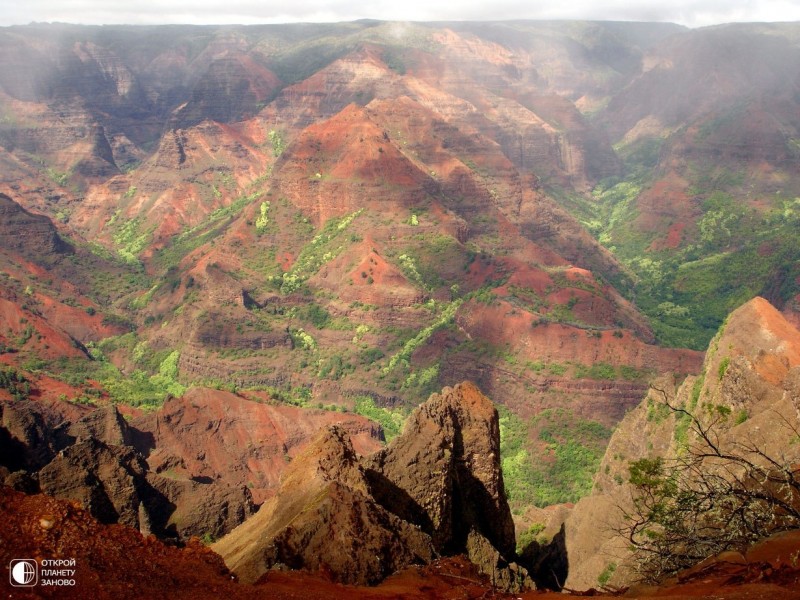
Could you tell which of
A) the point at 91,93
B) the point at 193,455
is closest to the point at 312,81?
the point at 91,93

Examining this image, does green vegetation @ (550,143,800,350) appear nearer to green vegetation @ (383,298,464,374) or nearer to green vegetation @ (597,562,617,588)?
green vegetation @ (383,298,464,374)

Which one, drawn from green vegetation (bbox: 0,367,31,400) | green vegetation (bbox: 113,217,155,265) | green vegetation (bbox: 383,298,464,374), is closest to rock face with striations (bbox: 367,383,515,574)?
green vegetation (bbox: 0,367,31,400)

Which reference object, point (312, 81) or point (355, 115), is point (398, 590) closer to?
point (355, 115)

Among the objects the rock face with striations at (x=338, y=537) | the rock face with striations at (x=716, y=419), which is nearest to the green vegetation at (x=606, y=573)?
the rock face with striations at (x=716, y=419)

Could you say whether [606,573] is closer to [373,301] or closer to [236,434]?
[236,434]

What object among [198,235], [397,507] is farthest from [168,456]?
[198,235]
